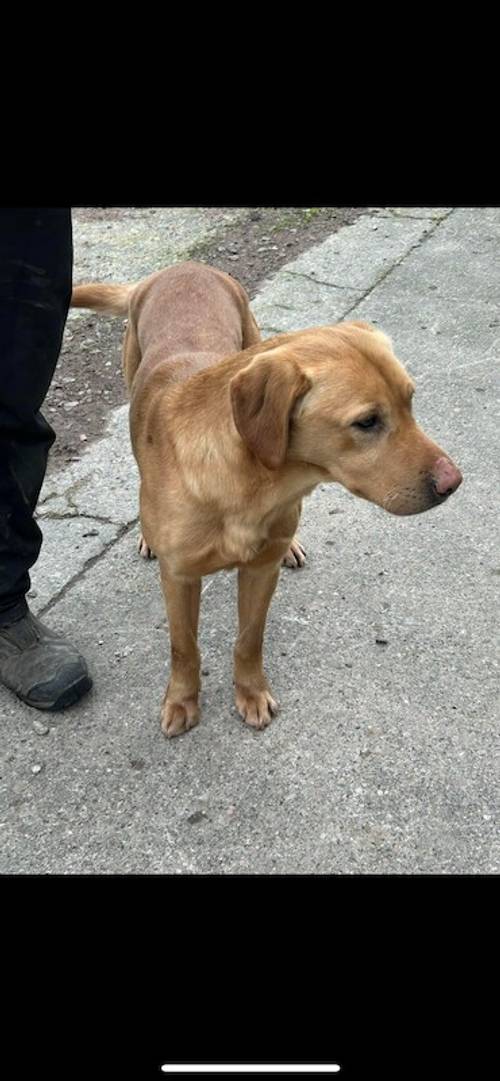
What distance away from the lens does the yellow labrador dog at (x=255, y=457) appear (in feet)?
6.77

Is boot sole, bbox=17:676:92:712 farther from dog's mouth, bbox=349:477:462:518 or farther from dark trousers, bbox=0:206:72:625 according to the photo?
dog's mouth, bbox=349:477:462:518

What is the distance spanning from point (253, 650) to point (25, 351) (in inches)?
40.1

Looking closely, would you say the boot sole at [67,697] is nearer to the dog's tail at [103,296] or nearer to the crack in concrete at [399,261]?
the dog's tail at [103,296]

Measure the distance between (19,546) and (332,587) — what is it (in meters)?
1.06

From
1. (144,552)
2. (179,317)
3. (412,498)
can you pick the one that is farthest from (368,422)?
(144,552)

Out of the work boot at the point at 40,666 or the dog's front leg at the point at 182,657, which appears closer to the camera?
the dog's front leg at the point at 182,657

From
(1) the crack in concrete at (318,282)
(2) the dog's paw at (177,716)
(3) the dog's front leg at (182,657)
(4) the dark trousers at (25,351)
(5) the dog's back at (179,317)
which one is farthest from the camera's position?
(1) the crack in concrete at (318,282)

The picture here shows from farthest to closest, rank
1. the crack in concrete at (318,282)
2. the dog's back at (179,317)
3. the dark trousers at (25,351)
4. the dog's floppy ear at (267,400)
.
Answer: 1. the crack in concrete at (318,282)
2. the dog's back at (179,317)
3. the dark trousers at (25,351)
4. the dog's floppy ear at (267,400)

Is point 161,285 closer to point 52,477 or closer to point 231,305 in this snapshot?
point 231,305

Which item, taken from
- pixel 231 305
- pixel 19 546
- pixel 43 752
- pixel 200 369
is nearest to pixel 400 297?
pixel 231 305

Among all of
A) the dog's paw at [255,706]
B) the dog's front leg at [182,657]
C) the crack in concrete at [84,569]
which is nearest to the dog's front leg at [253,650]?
the dog's paw at [255,706]

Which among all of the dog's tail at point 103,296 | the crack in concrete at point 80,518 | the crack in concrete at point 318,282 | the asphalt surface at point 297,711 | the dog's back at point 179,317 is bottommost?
the crack in concrete at point 80,518

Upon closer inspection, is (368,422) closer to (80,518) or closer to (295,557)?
(295,557)

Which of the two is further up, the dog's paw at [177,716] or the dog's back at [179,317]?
the dog's back at [179,317]
